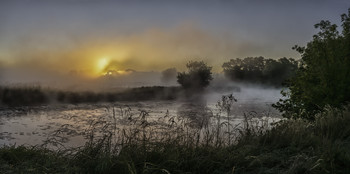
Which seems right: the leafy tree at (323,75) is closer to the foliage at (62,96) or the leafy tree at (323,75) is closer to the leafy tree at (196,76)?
the foliage at (62,96)

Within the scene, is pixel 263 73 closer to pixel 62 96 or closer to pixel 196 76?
pixel 196 76

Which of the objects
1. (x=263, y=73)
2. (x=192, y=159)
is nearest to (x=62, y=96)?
(x=192, y=159)

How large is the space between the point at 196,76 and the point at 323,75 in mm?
52099

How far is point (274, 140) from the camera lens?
7.35 metres

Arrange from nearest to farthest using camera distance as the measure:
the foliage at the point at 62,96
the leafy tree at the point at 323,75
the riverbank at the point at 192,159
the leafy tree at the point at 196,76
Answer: the riverbank at the point at 192,159 → the leafy tree at the point at 323,75 → the foliage at the point at 62,96 → the leafy tree at the point at 196,76

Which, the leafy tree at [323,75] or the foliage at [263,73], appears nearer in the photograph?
the leafy tree at [323,75]

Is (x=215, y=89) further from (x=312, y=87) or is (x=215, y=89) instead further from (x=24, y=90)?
(x=312, y=87)

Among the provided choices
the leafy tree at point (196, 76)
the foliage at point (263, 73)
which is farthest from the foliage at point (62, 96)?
the foliage at point (263, 73)

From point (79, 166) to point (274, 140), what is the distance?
4.69 metres

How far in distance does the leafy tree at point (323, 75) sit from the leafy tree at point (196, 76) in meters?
47.8

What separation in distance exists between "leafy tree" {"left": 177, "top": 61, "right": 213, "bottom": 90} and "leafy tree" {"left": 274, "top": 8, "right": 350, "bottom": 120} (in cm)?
4779

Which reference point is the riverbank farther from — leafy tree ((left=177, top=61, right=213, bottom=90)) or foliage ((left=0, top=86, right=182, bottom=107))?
leafy tree ((left=177, top=61, right=213, bottom=90))

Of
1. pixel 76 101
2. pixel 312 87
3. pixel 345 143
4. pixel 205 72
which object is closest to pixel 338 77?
pixel 312 87

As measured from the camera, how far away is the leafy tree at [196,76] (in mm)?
66125
